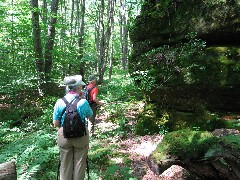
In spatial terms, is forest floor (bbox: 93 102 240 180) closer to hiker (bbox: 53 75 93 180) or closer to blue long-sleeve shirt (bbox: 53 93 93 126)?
hiker (bbox: 53 75 93 180)

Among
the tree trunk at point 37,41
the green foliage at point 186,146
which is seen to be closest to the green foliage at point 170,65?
the green foliage at point 186,146

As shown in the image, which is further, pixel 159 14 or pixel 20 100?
pixel 20 100

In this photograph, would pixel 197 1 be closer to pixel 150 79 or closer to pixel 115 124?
pixel 150 79

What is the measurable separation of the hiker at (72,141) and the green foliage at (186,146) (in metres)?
1.42

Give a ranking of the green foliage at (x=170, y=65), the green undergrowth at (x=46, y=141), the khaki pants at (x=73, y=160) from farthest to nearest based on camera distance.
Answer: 1. the green foliage at (x=170, y=65)
2. the green undergrowth at (x=46, y=141)
3. the khaki pants at (x=73, y=160)

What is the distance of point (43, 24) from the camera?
1455 centimetres

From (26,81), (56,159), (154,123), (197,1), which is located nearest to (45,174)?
(56,159)

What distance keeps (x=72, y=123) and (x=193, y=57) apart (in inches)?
200

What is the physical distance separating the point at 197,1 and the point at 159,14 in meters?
1.33

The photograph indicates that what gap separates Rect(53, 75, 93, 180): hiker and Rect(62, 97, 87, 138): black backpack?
0.08m

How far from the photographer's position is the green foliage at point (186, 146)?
4.31 metres

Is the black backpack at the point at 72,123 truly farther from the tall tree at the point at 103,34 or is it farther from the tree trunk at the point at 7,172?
the tall tree at the point at 103,34

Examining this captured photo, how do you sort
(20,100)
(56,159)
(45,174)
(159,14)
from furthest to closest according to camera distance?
(20,100), (159,14), (56,159), (45,174)

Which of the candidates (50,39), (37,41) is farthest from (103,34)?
(37,41)
